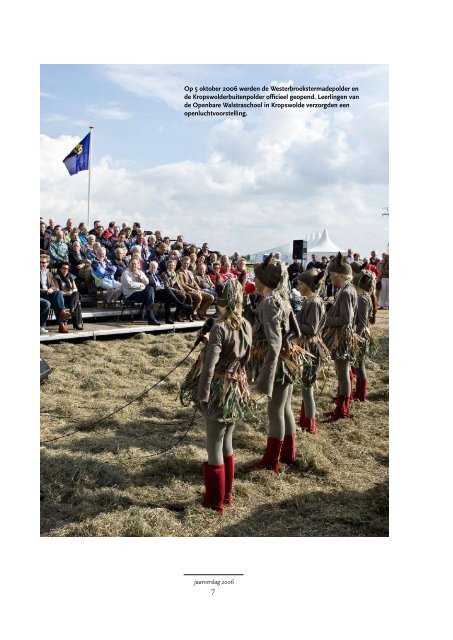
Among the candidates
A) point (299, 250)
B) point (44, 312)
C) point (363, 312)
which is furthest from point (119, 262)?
point (363, 312)

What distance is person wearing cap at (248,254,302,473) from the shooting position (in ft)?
14.3

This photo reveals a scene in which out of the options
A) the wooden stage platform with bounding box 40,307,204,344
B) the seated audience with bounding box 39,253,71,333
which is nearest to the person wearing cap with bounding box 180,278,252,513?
the wooden stage platform with bounding box 40,307,204,344

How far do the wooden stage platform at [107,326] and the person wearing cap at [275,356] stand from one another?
5.17m

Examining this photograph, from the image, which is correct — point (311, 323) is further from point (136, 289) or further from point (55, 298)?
point (136, 289)

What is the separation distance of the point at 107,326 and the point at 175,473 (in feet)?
19.9

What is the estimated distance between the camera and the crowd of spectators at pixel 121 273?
989 cm

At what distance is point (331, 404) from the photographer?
23.1 ft

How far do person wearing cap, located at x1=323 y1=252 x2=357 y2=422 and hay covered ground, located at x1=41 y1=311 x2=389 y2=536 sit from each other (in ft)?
0.93

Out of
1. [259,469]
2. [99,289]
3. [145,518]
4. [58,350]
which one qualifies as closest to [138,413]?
[259,469]

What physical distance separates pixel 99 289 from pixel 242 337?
311 inches

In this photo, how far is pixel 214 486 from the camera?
13.4 ft

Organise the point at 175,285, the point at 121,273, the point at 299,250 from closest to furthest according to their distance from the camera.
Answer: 1. the point at 121,273
2. the point at 175,285
3. the point at 299,250

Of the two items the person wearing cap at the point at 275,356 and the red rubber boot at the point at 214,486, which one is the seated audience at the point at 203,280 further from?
the red rubber boot at the point at 214,486
